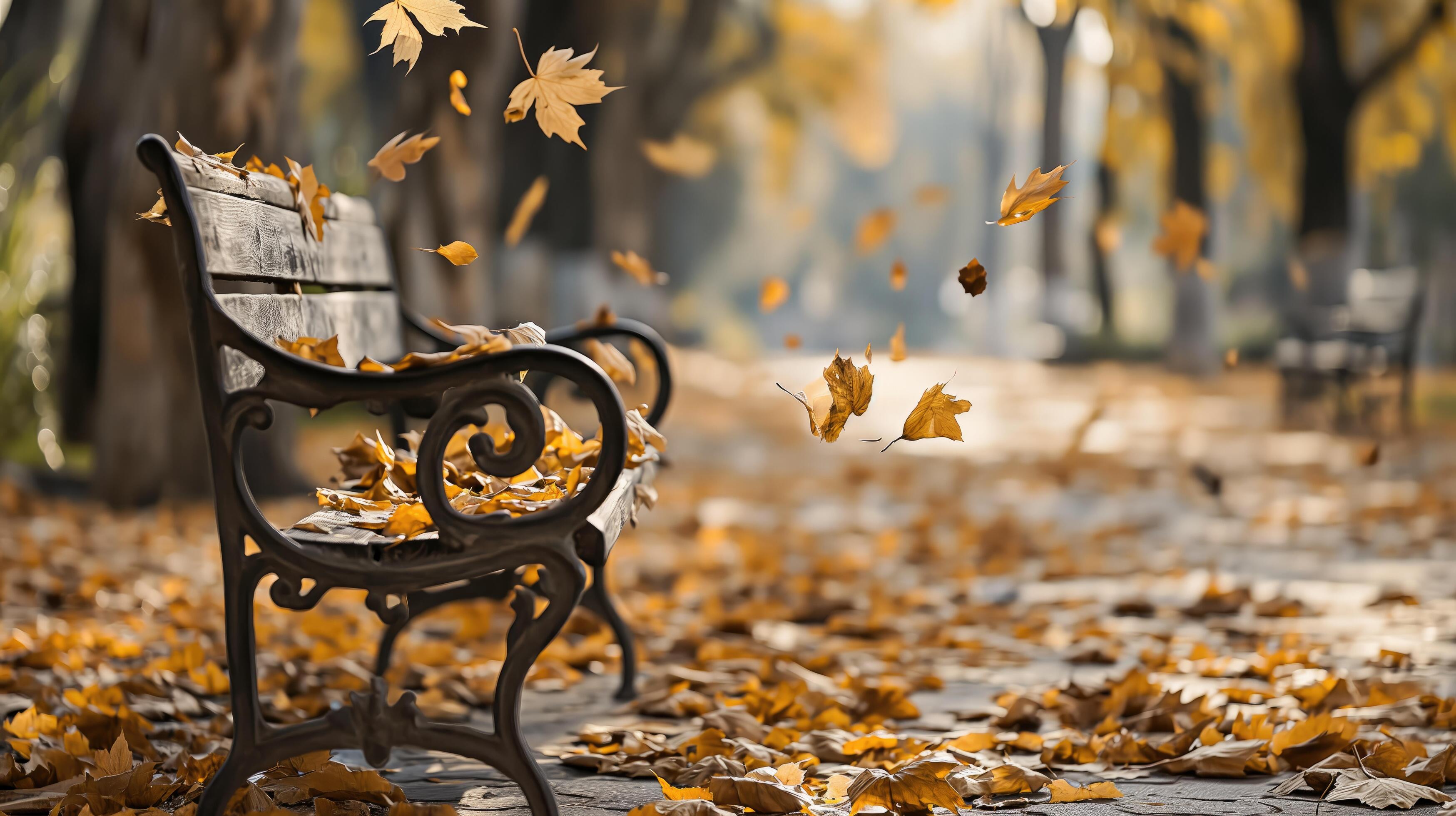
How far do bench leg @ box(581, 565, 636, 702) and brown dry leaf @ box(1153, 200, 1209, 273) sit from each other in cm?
184

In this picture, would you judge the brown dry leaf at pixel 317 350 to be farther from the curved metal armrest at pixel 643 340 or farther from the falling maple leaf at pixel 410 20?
the curved metal armrest at pixel 643 340

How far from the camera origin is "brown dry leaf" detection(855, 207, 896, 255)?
12.2 feet

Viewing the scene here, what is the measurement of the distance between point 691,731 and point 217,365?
3.99 ft

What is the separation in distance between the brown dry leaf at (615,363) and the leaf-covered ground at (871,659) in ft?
2.49

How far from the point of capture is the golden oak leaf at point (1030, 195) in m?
2.17

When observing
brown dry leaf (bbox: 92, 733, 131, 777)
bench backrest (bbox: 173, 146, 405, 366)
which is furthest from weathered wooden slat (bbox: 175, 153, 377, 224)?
brown dry leaf (bbox: 92, 733, 131, 777)

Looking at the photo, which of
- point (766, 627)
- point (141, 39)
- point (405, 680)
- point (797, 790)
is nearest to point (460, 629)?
point (405, 680)

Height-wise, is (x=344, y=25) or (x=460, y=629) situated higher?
(x=344, y=25)

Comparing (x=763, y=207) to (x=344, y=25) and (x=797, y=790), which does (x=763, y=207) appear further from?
(x=797, y=790)

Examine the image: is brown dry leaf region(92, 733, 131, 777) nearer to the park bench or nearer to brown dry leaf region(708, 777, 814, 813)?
the park bench

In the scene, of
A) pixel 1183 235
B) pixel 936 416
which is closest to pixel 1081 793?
pixel 936 416

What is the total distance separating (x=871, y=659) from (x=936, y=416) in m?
1.55

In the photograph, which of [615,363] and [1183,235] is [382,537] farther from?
[1183,235]

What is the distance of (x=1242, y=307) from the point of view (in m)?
28.9
